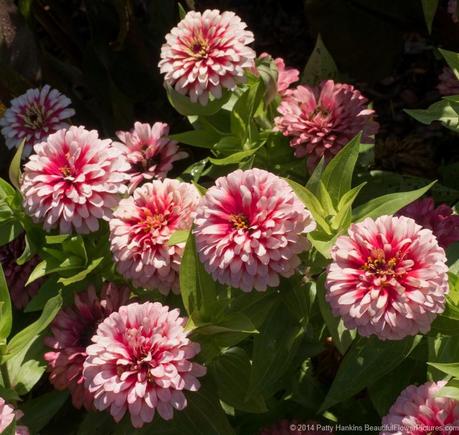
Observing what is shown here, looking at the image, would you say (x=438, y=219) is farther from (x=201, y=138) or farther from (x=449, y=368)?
(x=201, y=138)

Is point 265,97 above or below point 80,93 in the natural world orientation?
above

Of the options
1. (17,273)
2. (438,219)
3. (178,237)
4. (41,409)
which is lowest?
(41,409)

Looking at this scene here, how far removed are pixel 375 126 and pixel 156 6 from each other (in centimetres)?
93

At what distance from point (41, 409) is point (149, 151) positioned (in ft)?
1.82

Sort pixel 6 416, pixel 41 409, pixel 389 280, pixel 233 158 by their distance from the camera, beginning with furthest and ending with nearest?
pixel 233 158 → pixel 41 409 → pixel 6 416 → pixel 389 280

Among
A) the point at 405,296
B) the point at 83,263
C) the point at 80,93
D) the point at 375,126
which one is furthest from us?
the point at 80,93

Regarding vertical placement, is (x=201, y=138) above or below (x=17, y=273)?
above

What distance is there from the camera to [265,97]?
163 centimetres

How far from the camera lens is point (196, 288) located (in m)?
1.22

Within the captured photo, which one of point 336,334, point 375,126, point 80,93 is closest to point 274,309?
point 336,334

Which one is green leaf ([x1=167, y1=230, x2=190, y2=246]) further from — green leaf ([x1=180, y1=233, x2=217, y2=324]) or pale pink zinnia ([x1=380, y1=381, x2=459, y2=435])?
pale pink zinnia ([x1=380, y1=381, x2=459, y2=435])

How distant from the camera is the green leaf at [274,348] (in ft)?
4.06

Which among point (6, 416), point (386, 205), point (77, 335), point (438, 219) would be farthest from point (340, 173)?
point (6, 416)

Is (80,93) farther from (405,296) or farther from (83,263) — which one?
(405,296)
